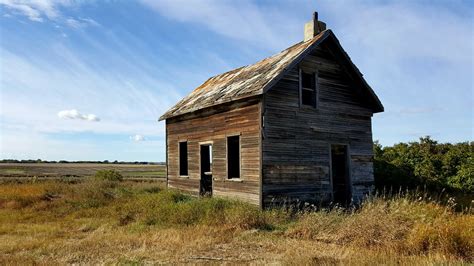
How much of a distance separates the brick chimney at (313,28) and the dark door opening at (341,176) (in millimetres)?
4009

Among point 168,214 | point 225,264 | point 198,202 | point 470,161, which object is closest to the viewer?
point 225,264

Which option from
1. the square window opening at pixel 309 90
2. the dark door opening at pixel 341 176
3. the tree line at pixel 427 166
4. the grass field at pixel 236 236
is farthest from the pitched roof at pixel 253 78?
the tree line at pixel 427 166

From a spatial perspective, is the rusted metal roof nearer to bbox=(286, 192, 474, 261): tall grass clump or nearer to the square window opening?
the square window opening

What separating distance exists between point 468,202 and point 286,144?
6935 mm

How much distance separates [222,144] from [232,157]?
3.43ft

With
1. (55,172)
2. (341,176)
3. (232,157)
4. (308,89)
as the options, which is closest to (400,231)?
(308,89)

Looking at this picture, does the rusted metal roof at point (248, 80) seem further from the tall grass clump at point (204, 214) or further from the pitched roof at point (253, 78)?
the tall grass clump at point (204, 214)

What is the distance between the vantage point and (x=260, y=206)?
1184 centimetres

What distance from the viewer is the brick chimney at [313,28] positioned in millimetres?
14062

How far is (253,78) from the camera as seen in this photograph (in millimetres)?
13492

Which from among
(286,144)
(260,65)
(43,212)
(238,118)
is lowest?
(43,212)

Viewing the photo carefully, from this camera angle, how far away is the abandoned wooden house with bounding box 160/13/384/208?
12.2 m

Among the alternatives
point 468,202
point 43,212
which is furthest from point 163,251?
Result: point 468,202

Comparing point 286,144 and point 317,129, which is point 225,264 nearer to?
point 286,144
